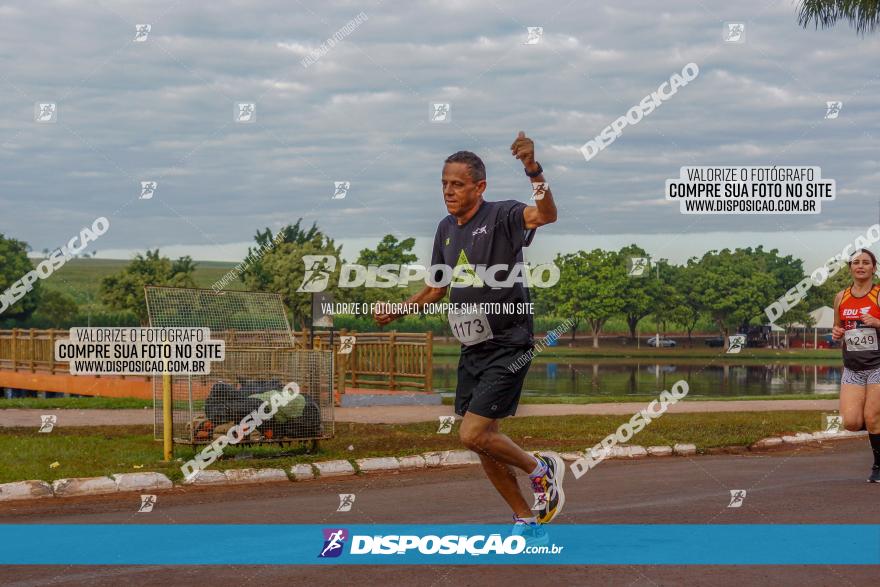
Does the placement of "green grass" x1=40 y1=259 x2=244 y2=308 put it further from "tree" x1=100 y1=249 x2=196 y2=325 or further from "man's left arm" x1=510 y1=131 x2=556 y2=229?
"man's left arm" x1=510 y1=131 x2=556 y2=229

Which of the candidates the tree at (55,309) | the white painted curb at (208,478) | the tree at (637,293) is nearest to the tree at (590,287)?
the tree at (637,293)

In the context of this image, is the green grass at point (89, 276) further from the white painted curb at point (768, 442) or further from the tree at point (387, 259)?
the white painted curb at point (768, 442)

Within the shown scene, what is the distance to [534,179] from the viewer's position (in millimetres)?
6125

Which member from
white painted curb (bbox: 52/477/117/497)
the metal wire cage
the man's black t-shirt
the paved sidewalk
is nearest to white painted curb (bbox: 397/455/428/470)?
the metal wire cage

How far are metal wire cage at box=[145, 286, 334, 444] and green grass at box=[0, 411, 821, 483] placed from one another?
373 mm

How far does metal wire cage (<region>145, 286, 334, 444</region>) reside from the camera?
1177 cm

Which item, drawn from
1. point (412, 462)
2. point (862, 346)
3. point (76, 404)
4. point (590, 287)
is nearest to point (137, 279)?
point (590, 287)

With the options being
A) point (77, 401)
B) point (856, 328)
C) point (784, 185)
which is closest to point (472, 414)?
point (856, 328)

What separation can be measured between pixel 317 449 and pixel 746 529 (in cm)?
658

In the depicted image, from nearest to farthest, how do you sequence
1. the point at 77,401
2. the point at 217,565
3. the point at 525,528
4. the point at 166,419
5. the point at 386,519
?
1. the point at 217,565
2. the point at 525,528
3. the point at 386,519
4. the point at 166,419
5. the point at 77,401

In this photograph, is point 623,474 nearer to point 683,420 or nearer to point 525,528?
point 525,528

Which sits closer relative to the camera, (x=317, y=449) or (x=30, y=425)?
(x=317, y=449)

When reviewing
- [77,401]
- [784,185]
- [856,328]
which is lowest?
[77,401]

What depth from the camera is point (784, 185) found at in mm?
19078
